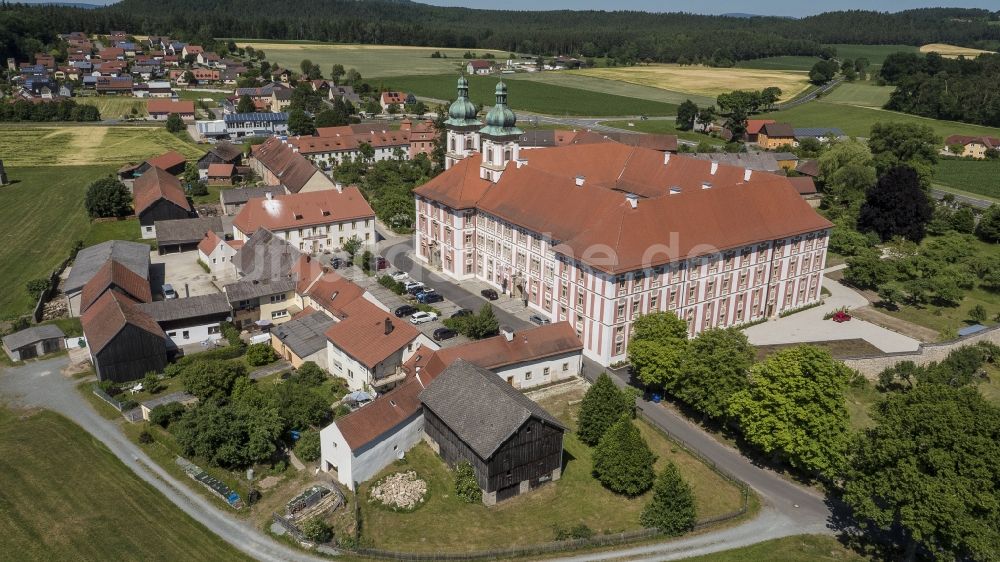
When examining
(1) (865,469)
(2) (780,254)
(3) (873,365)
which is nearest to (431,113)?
(2) (780,254)

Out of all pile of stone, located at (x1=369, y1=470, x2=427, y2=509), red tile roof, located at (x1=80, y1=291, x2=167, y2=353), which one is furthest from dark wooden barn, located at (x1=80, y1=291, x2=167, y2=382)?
pile of stone, located at (x1=369, y1=470, x2=427, y2=509)

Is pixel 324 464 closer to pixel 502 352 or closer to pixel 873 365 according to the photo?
pixel 502 352

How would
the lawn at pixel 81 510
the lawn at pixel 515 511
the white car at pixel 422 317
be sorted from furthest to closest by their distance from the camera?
the white car at pixel 422 317 → the lawn at pixel 515 511 → the lawn at pixel 81 510

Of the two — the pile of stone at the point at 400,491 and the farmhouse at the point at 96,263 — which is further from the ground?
the farmhouse at the point at 96,263

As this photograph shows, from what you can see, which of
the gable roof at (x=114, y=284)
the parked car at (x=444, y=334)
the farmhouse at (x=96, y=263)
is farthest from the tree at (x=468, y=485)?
the farmhouse at (x=96, y=263)

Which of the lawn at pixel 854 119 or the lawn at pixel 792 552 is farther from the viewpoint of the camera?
the lawn at pixel 854 119

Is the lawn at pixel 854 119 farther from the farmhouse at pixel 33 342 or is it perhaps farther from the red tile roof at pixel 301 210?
the farmhouse at pixel 33 342

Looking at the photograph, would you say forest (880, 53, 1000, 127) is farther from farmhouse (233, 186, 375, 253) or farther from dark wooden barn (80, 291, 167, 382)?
dark wooden barn (80, 291, 167, 382)
